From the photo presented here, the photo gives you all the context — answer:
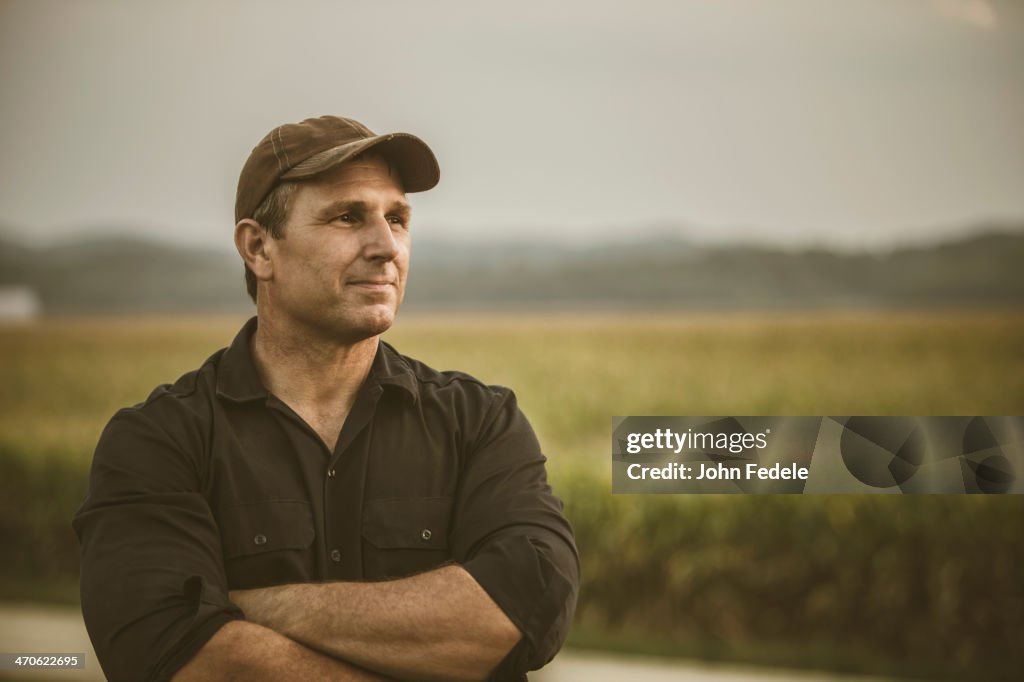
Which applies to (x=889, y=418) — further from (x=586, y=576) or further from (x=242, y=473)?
(x=242, y=473)

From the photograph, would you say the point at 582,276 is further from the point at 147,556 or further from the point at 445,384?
the point at 147,556

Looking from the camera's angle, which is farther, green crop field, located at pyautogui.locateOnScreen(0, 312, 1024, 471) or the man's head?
green crop field, located at pyautogui.locateOnScreen(0, 312, 1024, 471)

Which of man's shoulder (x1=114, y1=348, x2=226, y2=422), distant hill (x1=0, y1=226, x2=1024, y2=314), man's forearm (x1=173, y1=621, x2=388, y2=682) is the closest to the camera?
man's forearm (x1=173, y1=621, x2=388, y2=682)

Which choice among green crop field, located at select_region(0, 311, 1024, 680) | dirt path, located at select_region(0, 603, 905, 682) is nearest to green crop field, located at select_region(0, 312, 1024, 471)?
green crop field, located at select_region(0, 311, 1024, 680)

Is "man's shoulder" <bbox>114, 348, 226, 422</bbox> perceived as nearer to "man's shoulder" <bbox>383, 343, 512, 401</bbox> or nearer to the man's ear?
the man's ear

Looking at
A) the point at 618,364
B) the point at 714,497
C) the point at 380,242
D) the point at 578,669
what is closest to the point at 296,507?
the point at 380,242

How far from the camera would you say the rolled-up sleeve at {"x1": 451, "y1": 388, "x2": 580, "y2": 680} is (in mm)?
1417

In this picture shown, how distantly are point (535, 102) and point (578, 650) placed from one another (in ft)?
7.51

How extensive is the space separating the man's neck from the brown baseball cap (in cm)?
21

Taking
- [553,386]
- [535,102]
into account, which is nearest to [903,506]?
[553,386]

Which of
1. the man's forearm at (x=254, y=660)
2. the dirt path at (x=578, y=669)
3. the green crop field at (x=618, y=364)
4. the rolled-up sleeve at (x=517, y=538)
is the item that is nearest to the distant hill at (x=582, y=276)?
the green crop field at (x=618, y=364)

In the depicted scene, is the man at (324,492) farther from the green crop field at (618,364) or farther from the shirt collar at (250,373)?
the green crop field at (618,364)

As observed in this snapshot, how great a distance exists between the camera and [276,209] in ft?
5.18

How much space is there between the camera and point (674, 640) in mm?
4148
